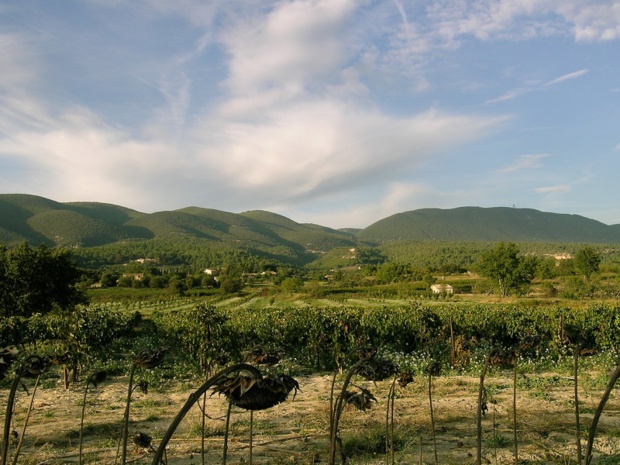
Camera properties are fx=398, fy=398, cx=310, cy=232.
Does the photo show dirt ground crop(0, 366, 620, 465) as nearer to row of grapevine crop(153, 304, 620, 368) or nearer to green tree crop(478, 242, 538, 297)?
row of grapevine crop(153, 304, 620, 368)

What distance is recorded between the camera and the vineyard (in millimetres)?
3102

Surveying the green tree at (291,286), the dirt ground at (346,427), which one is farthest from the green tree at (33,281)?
the green tree at (291,286)

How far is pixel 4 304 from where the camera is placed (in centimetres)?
3064

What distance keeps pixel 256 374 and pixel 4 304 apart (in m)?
37.4

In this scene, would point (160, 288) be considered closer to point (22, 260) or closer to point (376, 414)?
point (22, 260)

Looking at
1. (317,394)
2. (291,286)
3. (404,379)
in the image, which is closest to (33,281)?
(317,394)

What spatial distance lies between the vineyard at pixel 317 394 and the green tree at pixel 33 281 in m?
4.54

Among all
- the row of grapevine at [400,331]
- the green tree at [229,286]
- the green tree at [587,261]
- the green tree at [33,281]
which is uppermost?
the green tree at [587,261]

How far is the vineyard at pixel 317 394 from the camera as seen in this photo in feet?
10.2

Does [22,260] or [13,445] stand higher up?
[22,260]

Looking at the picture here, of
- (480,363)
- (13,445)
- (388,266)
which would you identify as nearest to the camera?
(13,445)

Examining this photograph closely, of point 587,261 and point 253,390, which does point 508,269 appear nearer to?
point 587,261

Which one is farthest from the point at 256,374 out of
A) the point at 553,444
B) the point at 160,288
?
the point at 160,288

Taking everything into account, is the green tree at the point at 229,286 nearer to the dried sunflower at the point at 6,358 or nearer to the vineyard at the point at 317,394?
the vineyard at the point at 317,394
